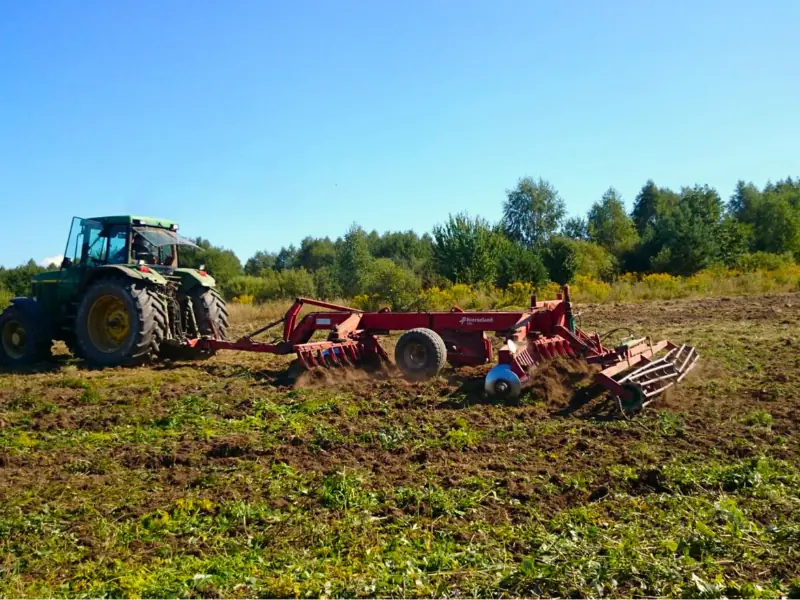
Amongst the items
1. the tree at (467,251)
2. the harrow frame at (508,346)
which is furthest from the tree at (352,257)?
the harrow frame at (508,346)

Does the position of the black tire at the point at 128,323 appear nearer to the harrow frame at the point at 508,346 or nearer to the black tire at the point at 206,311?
the harrow frame at the point at 508,346

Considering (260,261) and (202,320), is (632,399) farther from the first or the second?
(260,261)

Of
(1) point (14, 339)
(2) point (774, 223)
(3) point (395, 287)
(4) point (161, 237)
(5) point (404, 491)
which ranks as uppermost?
(2) point (774, 223)

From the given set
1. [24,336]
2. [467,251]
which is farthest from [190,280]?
[467,251]

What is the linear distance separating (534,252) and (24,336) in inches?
840

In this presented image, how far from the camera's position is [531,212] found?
58031mm

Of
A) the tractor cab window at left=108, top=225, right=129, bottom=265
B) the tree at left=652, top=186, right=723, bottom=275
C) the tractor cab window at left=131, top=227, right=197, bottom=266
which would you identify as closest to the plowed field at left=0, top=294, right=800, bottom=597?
the tractor cab window at left=108, top=225, right=129, bottom=265

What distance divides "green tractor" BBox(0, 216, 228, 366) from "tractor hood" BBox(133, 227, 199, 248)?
0.05ft

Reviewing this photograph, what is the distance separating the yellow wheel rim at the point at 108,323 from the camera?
10133 millimetres

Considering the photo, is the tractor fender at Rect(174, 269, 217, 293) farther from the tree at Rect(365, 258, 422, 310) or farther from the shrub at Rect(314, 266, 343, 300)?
the shrub at Rect(314, 266, 343, 300)

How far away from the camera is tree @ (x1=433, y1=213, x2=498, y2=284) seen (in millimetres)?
25594

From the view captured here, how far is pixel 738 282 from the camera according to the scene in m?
23.5

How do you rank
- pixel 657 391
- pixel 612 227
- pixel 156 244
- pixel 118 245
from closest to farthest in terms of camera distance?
pixel 657 391 < pixel 118 245 < pixel 156 244 < pixel 612 227

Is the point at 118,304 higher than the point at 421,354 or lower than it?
higher
